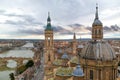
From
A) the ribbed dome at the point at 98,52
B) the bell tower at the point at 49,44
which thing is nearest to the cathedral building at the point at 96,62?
the ribbed dome at the point at 98,52

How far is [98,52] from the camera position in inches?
864

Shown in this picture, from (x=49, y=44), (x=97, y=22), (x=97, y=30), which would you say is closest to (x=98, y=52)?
(x=97, y=30)

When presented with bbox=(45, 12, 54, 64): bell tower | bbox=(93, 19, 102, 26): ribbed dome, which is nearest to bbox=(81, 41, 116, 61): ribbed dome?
bbox=(93, 19, 102, 26): ribbed dome

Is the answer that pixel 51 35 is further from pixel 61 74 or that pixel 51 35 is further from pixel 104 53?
pixel 104 53

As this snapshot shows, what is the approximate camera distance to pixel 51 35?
34.6m

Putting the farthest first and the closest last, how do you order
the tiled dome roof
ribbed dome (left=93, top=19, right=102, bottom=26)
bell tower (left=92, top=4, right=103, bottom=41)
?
the tiled dome roof → ribbed dome (left=93, top=19, right=102, bottom=26) → bell tower (left=92, top=4, right=103, bottom=41)

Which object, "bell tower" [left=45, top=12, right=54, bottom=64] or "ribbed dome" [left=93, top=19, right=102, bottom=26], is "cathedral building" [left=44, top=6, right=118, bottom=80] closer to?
"ribbed dome" [left=93, top=19, right=102, bottom=26]

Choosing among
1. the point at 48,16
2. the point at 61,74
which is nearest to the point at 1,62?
the point at 48,16

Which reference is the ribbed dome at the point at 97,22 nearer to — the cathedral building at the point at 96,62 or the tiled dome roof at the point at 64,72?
the cathedral building at the point at 96,62

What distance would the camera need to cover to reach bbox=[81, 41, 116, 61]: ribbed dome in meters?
21.8

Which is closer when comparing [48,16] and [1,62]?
[48,16]

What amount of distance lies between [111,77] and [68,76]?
4.64m

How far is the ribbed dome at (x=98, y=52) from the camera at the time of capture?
21.8 meters

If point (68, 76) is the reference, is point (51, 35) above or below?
above
